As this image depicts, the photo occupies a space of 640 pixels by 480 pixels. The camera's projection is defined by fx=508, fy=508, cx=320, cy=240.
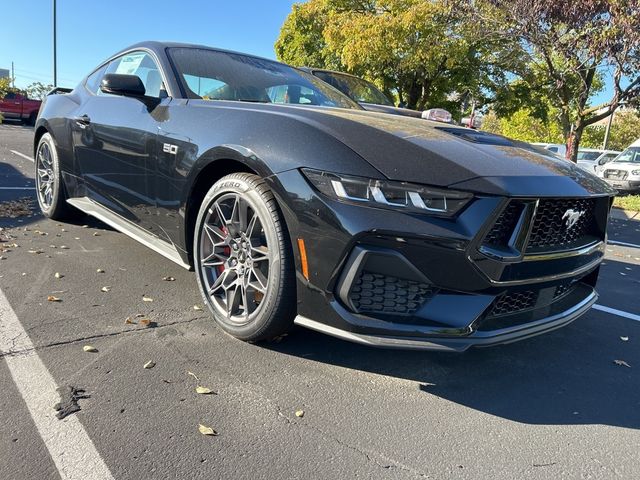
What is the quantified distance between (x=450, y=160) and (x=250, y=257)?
1073mm

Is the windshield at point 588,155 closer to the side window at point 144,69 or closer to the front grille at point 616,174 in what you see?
the front grille at point 616,174

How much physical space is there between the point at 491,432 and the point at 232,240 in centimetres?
150

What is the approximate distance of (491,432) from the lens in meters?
2.07

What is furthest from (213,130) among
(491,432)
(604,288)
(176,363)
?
(604,288)

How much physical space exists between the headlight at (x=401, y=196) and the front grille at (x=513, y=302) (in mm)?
455

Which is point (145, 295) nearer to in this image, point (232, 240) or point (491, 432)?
→ point (232, 240)

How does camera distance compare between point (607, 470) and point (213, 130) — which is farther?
point (213, 130)

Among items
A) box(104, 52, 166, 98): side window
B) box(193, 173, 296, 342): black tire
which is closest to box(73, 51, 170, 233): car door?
box(104, 52, 166, 98): side window

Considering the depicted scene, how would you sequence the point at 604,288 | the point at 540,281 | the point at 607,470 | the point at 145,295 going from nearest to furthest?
1. the point at 607,470
2. the point at 540,281
3. the point at 145,295
4. the point at 604,288

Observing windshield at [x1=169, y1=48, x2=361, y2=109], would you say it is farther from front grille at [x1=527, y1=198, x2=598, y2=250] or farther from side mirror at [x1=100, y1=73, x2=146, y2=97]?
front grille at [x1=527, y1=198, x2=598, y2=250]

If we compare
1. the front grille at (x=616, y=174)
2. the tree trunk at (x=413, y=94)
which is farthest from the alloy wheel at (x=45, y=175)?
the tree trunk at (x=413, y=94)

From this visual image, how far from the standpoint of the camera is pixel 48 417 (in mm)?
1918

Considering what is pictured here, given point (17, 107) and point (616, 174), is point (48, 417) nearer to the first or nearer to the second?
point (616, 174)

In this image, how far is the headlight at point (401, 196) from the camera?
2.01 meters
